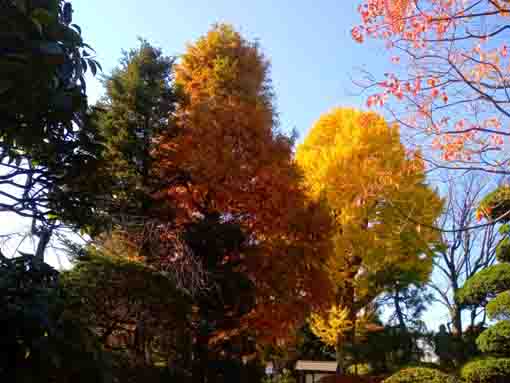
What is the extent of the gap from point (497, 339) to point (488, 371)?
0.75m

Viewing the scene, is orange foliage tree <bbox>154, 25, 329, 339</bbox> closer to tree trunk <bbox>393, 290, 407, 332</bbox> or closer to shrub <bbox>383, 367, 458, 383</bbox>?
shrub <bbox>383, 367, 458, 383</bbox>

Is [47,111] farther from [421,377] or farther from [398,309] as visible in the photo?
[398,309]

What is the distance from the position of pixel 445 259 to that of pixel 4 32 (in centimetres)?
1652

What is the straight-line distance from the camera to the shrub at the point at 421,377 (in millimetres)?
11039

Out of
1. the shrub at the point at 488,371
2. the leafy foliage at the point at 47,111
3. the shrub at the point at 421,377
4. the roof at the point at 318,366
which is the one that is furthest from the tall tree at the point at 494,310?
the leafy foliage at the point at 47,111

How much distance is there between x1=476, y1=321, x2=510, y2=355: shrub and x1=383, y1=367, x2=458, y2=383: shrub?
111 cm

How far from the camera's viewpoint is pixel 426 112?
206 inches

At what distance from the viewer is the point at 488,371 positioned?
34.7ft

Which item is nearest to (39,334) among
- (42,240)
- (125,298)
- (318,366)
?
(42,240)

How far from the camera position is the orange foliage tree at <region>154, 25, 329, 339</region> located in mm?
10414

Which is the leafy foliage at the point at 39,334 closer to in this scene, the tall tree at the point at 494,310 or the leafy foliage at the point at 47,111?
the leafy foliage at the point at 47,111

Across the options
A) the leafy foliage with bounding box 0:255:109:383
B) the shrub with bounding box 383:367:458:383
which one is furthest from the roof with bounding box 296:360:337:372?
the leafy foliage with bounding box 0:255:109:383

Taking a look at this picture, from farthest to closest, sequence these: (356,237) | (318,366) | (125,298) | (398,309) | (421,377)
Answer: (398,309), (318,366), (356,237), (421,377), (125,298)

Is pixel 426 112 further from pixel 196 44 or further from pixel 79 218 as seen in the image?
pixel 196 44
